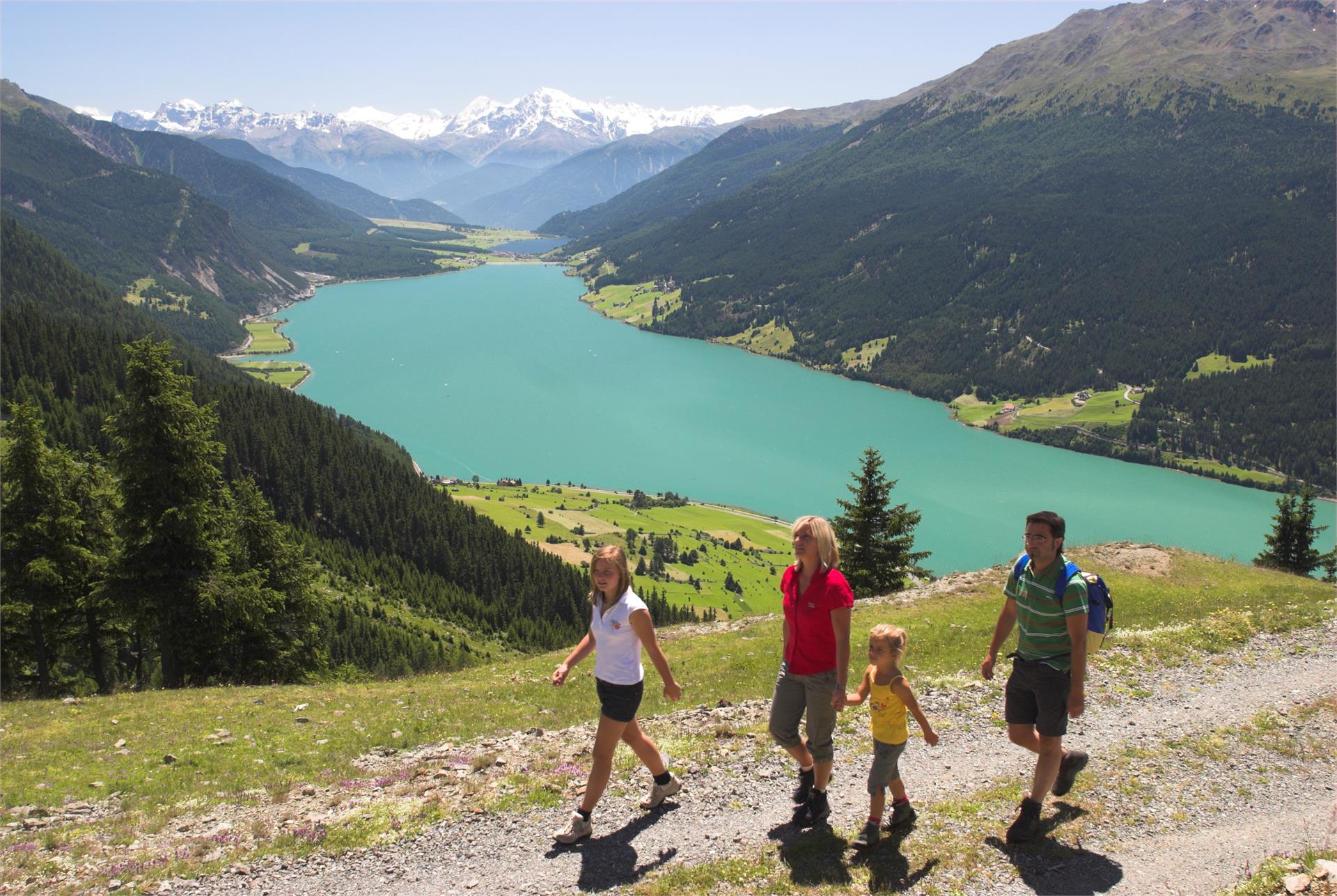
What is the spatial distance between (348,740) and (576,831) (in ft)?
22.8

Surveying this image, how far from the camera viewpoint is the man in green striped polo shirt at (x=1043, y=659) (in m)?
8.75

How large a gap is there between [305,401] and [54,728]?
106403 mm

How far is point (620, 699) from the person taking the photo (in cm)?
941

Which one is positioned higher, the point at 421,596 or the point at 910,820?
the point at 910,820

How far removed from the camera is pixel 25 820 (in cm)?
1111

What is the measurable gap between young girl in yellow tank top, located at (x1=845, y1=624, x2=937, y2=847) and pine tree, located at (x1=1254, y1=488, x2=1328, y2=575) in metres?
41.2

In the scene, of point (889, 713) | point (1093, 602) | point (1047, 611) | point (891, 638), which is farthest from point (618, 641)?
point (1093, 602)

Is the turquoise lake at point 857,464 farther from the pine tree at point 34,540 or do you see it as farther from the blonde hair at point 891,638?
the blonde hair at point 891,638

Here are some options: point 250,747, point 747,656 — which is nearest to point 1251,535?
point 747,656

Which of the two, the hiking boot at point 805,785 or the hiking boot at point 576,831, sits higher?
the hiking boot at point 805,785

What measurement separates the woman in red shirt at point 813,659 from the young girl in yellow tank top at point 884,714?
0.35 meters

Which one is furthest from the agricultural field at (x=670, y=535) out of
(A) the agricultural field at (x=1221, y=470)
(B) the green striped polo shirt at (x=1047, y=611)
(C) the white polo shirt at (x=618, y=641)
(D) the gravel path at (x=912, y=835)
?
(A) the agricultural field at (x=1221, y=470)

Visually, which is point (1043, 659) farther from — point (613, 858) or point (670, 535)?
point (670, 535)

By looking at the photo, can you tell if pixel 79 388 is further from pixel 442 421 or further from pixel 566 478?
pixel 442 421
